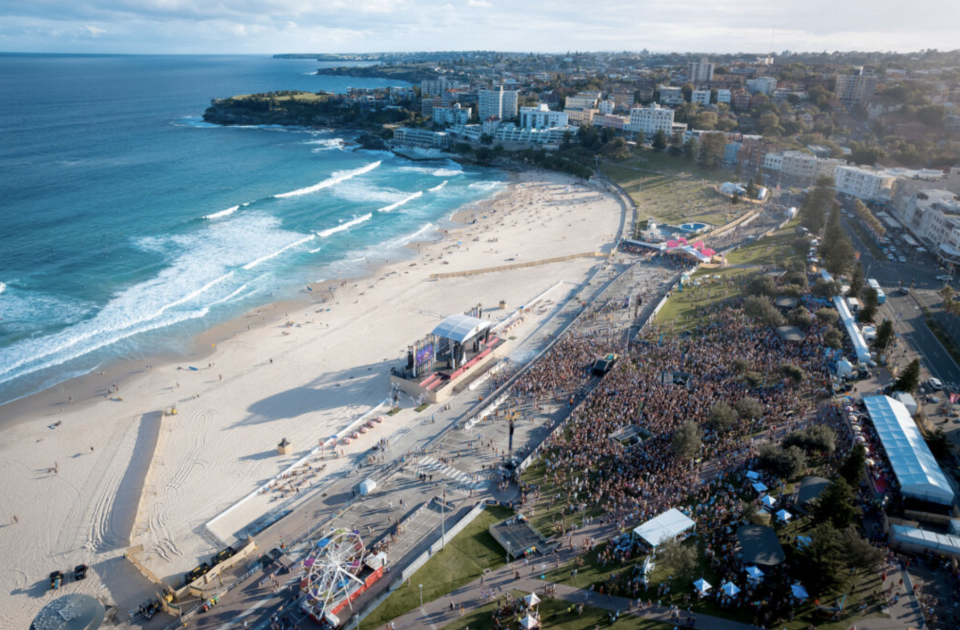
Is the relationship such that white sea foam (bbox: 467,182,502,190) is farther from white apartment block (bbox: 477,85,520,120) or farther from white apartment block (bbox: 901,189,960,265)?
white apartment block (bbox: 901,189,960,265)

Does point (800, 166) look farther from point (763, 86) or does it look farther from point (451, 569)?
point (451, 569)

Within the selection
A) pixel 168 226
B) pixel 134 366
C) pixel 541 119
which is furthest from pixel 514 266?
pixel 541 119

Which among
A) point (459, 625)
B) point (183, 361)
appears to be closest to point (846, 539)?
point (459, 625)

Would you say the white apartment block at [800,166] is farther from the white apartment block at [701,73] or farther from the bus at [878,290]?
the white apartment block at [701,73]

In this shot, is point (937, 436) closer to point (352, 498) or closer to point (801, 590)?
point (801, 590)

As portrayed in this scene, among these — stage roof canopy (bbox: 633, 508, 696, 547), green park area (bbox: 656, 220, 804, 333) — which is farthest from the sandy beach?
stage roof canopy (bbox: 633, 508, 696, 547)

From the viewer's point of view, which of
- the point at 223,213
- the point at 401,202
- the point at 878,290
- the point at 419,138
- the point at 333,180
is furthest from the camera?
the point at 419,138

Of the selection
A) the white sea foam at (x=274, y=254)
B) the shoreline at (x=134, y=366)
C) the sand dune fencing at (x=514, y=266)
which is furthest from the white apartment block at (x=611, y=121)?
the shoreline at (x=134, y=366)
